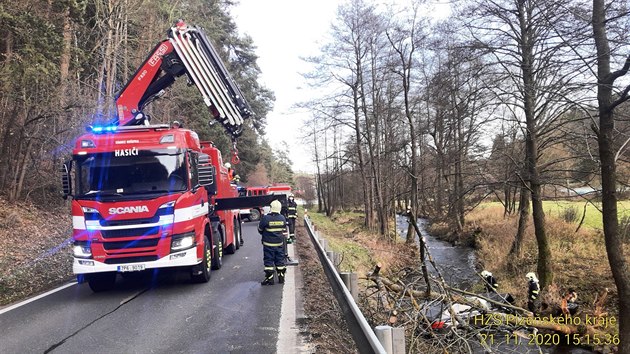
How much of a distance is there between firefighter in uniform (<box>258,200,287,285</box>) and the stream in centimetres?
419

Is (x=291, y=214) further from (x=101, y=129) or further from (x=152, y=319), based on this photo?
(x=152, y=319)

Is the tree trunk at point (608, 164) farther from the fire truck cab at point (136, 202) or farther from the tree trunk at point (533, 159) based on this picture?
the fire truck cab at point (136, 202)

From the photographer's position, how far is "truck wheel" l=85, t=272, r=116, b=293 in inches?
312

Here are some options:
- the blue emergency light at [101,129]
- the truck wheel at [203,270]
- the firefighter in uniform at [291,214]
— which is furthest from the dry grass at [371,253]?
the blue emergency light at [101,129]

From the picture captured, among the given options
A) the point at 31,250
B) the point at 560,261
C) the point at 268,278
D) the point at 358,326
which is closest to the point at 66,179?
the point at 268,278

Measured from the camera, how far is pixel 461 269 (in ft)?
36.2

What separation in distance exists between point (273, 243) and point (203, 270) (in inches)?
56.7

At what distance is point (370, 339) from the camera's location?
3.53m

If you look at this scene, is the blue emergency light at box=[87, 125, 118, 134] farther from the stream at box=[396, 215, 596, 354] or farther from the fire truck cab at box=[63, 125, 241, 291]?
the stream at box=[396, 215, 596, 354]

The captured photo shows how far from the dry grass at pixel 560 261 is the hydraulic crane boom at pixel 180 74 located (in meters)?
9.57

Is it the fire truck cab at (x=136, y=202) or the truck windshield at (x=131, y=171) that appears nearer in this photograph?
the fire truck cab at (x=136, y=202)

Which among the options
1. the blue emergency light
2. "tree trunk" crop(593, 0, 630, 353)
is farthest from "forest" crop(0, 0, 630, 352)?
the blue emergency light

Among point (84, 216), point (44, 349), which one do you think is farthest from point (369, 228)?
point (44, 349)

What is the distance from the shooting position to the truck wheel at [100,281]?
7.93m
